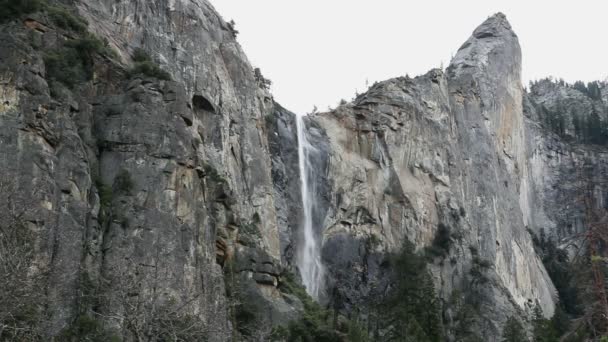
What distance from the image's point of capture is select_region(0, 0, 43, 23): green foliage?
40.2 meters

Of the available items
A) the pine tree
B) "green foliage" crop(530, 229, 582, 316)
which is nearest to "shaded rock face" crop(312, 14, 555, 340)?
"green foliage" crop(530, 229, 582, 316)

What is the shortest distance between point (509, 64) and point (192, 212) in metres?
73.0

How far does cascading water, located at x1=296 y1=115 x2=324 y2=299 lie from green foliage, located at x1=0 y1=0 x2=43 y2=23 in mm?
31627

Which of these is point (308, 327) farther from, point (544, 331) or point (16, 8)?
point (544, 331)

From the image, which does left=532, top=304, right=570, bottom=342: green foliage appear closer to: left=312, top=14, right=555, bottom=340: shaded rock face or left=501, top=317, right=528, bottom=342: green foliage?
left=501, top=317, right=528, bottom=342: green foliage

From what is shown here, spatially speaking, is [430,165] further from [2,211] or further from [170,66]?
[2,211]

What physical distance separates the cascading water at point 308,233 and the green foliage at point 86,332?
113 ft

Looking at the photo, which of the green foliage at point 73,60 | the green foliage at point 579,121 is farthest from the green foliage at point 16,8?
the green foliage at point 579,121

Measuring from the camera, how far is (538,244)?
10462cm

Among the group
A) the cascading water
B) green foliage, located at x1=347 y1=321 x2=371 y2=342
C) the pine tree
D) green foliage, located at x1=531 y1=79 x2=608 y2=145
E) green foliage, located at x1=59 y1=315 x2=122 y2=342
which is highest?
green foliage, located at x1=531 y1=79 x2=608 y2=145

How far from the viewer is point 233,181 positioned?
5569 centimetres

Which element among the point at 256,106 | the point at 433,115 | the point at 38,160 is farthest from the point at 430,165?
the point at 38,160

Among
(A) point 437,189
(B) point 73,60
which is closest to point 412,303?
(A) point 437,189

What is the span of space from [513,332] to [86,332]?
131ft
